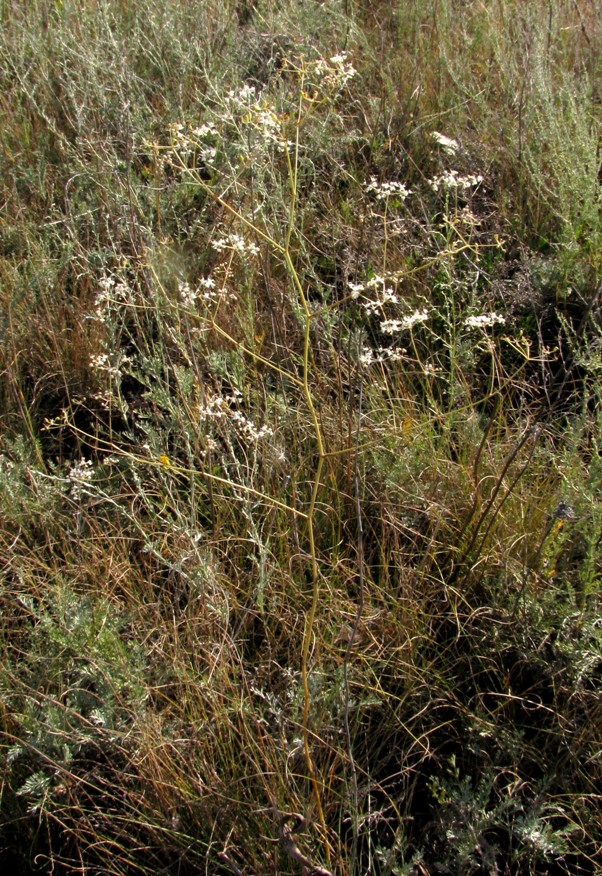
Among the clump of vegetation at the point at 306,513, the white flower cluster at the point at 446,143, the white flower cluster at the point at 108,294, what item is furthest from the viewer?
the white flower cluster at the point at 446,143

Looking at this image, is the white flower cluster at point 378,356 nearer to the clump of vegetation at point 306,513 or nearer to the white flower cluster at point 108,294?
the clump of vegetation at point 306,513

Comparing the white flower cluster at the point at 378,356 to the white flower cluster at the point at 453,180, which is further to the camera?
the white flower cluster at the point at 453,180

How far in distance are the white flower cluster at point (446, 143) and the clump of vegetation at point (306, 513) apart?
8 cm

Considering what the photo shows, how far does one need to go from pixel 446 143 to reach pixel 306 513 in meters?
1.64

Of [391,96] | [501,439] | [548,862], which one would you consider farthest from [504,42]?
[548,862]

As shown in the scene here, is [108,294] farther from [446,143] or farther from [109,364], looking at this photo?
[446,143]

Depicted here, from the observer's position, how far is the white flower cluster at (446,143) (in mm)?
3025

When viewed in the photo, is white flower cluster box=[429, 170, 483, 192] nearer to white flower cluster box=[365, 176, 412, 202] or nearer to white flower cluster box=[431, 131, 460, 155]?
white flower cluster box=[365, 176, 412, 202]

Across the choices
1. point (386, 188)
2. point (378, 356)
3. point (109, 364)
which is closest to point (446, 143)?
point (386, 188)

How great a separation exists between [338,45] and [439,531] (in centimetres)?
262

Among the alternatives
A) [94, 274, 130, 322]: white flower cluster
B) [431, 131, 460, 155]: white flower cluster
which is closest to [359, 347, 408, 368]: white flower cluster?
[94, 274, 130, 322]: white flower cluster

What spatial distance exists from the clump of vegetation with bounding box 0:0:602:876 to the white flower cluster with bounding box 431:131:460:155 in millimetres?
76

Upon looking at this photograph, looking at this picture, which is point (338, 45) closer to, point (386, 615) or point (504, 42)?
point (504, 42)

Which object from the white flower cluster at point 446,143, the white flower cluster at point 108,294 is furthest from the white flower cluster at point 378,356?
the white flower cluster at point 446,143
